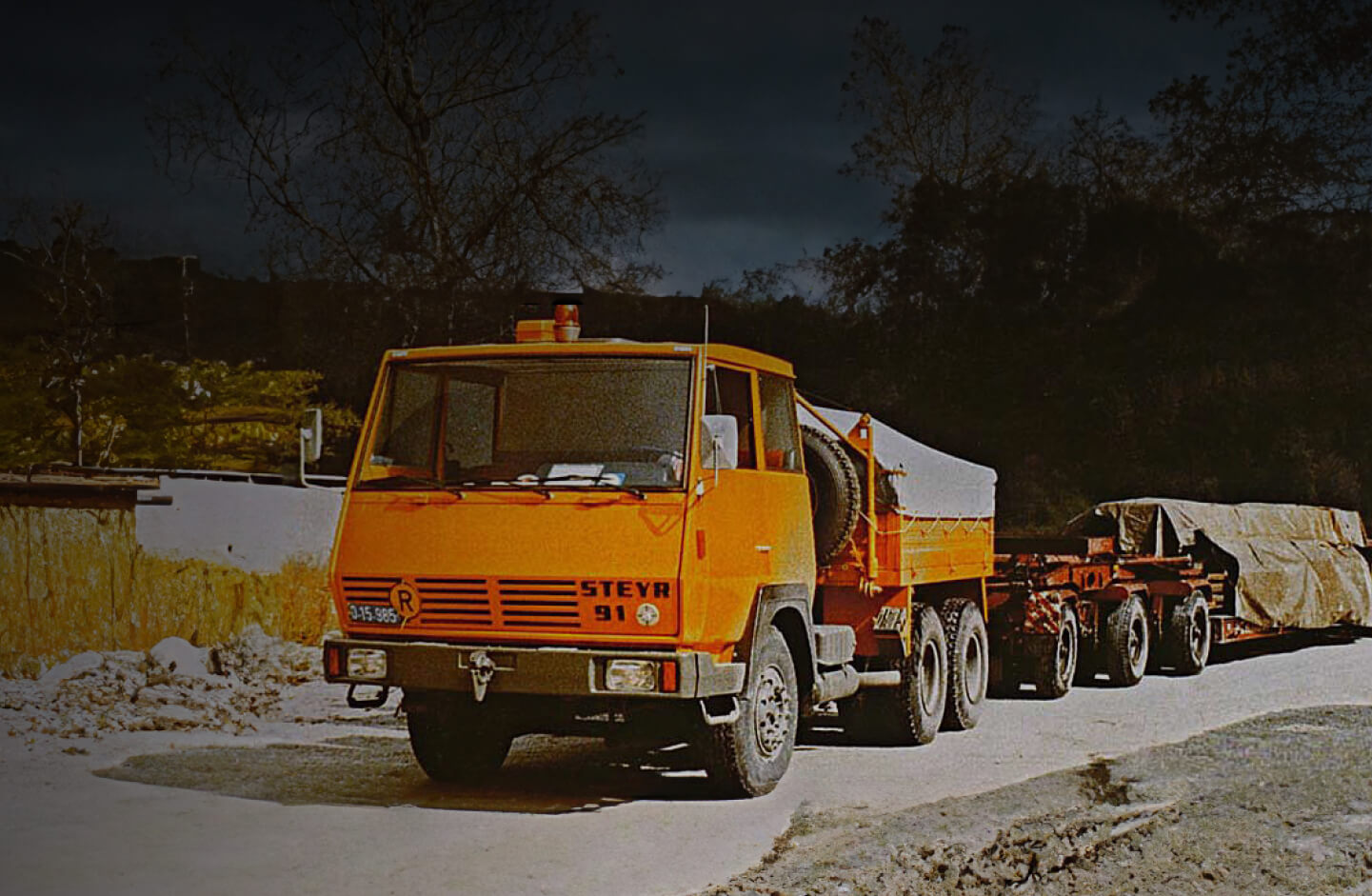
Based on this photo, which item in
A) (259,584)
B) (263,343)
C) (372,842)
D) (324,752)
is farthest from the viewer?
(263,343)

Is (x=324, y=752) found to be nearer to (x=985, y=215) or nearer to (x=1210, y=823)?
(x=1210, y=823)

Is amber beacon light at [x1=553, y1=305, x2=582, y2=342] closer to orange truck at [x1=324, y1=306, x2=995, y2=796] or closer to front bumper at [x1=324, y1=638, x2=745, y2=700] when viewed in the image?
orange truck at [x1=324, y1=306, x2=995, y2=796]

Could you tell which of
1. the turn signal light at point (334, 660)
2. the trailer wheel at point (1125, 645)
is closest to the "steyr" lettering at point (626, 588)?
the turn signal light at point (334, 660)

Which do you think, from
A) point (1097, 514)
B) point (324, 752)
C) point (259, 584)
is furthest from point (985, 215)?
point (324, 752)

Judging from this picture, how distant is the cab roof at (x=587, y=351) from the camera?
8.96 m

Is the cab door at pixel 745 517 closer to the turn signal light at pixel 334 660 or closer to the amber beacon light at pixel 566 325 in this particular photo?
the amber beacon light at pixel 566 325

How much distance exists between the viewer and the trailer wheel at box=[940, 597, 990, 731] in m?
12.5

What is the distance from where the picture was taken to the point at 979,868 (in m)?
7.19

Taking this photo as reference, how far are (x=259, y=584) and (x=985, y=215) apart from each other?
33450mm

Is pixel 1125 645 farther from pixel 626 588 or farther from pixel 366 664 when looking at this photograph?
pixel 366 664

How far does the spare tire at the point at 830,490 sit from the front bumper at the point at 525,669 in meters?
2.33

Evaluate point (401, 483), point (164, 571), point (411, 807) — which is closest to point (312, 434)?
point (401, 483)

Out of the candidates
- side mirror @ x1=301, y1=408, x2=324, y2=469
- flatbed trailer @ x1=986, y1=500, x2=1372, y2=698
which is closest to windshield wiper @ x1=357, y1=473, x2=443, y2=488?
side mirror @ x1=301, y1=408, x2=324, y2=469

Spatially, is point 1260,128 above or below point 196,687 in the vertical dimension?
above
